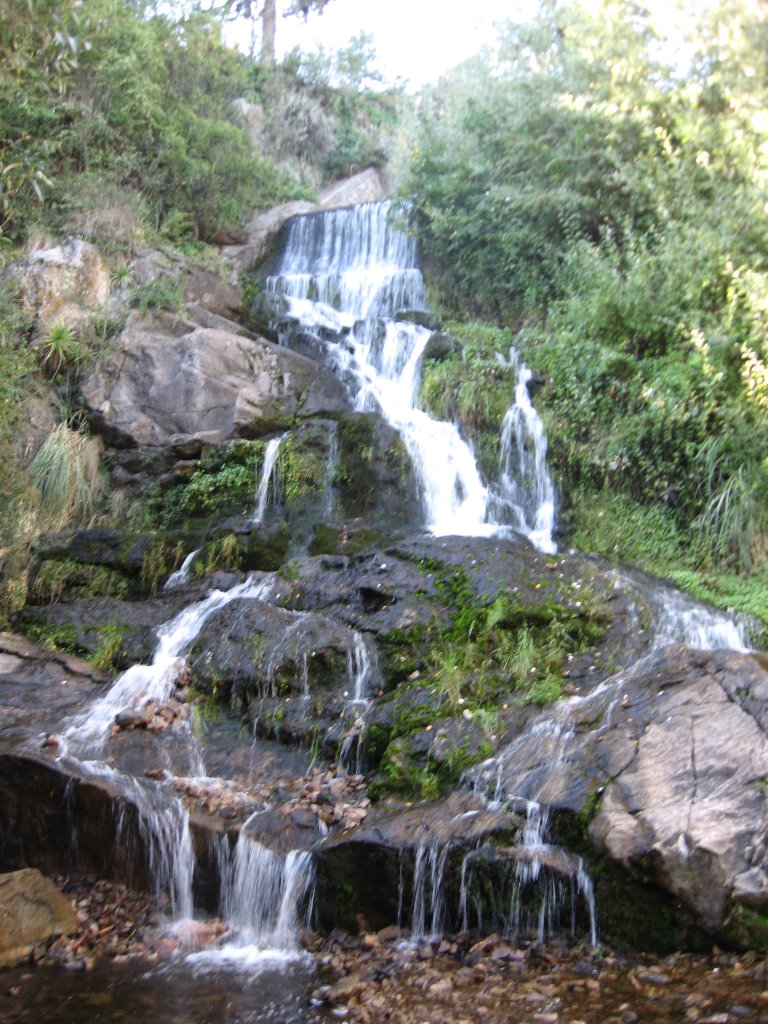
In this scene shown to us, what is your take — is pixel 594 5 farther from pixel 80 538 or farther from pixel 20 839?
pixel 20 839

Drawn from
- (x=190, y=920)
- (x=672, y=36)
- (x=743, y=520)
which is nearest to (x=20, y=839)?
(x=190, y=920)

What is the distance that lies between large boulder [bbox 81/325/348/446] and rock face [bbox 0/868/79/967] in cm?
770

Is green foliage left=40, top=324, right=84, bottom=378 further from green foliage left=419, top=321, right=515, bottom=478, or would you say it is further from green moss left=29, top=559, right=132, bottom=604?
green foliage left=419, top=321, right=515, bottom=478

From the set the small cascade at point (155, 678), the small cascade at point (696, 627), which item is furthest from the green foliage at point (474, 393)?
the small cascade at point (155, 678)

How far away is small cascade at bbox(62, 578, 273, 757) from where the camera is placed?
7.24m

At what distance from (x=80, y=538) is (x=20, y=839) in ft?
15.6

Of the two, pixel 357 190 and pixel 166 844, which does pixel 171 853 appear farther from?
pixel 357 190

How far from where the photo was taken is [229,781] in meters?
6.82

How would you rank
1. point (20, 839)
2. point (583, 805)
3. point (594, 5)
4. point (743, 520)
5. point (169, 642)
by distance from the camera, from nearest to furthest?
point (583, 805), point (20, 839), point (169, 642), point (743, 520), point (594, 5)

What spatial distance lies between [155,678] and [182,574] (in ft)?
7.73

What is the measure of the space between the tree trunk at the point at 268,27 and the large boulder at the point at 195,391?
51.3 feet

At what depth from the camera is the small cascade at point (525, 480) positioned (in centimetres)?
1121

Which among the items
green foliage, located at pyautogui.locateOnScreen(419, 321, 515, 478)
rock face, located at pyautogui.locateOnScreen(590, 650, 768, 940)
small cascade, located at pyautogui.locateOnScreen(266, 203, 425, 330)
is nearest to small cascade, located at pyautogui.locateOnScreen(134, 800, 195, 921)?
rock face, located at pyautogui.locateOnScreen(590, 650, 768, 940)

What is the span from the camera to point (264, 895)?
580 cm
